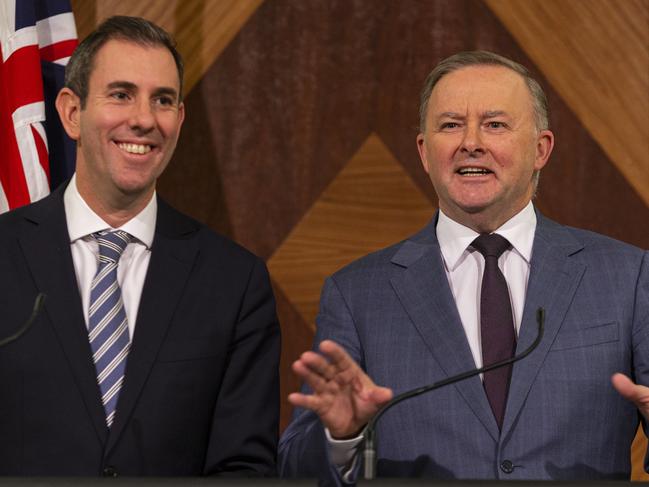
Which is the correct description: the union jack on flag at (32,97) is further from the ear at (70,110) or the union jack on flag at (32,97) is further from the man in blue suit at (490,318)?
the man in blue suit at (490,318)

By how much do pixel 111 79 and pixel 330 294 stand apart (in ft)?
1.88

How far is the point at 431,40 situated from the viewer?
2.80 meters

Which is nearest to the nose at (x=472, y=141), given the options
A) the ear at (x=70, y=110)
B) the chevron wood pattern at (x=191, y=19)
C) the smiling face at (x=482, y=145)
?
the smiling face at (x=482, y=145)

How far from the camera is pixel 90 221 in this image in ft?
6.82

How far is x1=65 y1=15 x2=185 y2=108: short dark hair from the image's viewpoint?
2162mm

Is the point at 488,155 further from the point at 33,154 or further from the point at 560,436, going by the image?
the point at 33,154

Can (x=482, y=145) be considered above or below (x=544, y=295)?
above

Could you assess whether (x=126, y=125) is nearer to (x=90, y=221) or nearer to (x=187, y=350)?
(x=90, y=221)

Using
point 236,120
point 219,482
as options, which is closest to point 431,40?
point 236,120

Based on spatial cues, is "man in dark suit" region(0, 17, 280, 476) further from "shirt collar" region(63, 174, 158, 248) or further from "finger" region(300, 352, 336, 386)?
"finger" region(300, 352, 336, 386)

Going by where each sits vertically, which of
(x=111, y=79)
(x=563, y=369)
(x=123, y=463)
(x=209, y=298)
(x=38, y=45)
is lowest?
(x=123, y=463)

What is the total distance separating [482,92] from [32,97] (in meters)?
1.02

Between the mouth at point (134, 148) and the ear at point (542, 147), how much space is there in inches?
29.0

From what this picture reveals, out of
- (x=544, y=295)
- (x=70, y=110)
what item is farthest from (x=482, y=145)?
(x=70, y=110)
